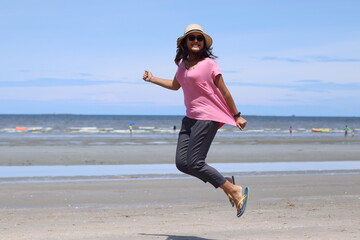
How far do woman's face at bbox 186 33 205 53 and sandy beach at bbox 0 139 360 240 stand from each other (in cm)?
172

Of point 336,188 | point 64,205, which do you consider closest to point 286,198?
point 336,188

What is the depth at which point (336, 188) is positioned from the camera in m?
11.1

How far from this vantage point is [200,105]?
208 inches

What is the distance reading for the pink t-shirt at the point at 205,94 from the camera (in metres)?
5.21

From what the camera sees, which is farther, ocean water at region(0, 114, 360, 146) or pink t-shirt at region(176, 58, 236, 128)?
ocean water at region(0, 114, 360, 146)

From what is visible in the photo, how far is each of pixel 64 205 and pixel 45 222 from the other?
212 centimetres

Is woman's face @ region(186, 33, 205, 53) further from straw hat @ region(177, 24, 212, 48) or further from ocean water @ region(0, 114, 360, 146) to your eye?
ocean water @ region(0, 114, 360, 146)

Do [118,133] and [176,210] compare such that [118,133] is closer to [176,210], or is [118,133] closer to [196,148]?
[176,210]

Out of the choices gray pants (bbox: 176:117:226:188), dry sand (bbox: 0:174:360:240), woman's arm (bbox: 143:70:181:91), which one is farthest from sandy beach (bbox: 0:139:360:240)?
woman's arm (bbox: 143:70:181:91)

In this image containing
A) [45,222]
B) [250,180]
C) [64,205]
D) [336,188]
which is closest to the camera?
[45,222]

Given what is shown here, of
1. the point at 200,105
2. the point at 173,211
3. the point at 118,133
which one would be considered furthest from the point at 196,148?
the point at 118,133

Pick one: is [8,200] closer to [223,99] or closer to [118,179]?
[118,179]

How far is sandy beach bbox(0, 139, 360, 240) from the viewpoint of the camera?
19.3ft

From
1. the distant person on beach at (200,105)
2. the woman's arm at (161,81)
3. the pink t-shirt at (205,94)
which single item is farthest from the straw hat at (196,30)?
the woman's arm at (161,81)
